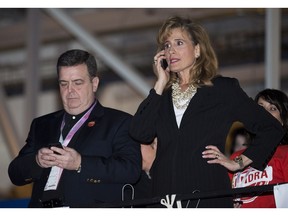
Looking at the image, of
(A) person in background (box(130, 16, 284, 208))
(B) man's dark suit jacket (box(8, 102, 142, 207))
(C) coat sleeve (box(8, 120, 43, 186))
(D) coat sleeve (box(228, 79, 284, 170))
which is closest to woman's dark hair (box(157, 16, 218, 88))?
(A) person in background (box(130, 16, 284, 208))

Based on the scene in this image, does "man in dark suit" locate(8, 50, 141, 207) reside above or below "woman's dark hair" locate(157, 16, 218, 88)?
below

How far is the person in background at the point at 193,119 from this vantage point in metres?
3.52

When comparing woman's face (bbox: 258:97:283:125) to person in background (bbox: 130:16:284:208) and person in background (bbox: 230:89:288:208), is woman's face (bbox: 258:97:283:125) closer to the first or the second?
person in background (bbox: 230:89:288:208)

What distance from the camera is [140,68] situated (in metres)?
10.1

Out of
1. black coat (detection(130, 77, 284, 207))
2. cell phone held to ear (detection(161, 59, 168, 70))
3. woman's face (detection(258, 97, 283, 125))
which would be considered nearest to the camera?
black coat (detection(130, 77, 284, 207))

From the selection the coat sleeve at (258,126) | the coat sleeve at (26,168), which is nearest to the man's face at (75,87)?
the coat sleeve at (26,168)

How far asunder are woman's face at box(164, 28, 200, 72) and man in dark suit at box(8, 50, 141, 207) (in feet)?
1.29

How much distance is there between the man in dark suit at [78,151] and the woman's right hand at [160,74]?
0.94 ft

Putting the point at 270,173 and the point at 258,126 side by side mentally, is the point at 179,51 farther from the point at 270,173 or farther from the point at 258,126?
the point at 270,173

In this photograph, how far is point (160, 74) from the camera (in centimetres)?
372

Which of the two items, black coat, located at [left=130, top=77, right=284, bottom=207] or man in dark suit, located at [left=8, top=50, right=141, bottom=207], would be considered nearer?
black coat, located at [left=130, top=77, right=284, bottom=207]

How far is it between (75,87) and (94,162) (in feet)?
1.35

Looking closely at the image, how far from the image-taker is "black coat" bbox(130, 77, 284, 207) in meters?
3.52

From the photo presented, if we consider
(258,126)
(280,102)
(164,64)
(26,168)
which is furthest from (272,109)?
(26,168)
